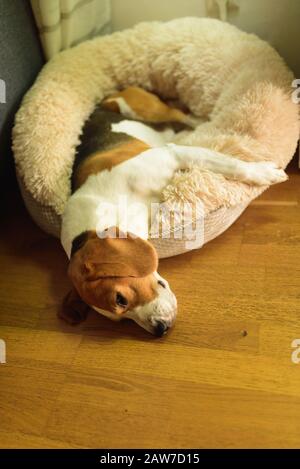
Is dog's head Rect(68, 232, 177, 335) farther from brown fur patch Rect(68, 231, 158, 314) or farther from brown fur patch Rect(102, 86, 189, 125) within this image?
brown fur patch Rect(102, 86, 189, 125)

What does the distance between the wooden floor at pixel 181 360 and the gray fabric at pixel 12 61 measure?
517 millimetres

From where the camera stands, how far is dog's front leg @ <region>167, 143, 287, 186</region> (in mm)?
1817

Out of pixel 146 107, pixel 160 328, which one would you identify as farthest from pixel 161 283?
pixel 146 107

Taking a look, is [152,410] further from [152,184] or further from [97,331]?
[152,184]

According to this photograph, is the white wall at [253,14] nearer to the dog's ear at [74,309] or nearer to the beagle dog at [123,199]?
the beagle dog at [123,199]

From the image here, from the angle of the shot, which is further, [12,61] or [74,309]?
[12,61]

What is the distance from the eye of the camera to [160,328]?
5.32 ft

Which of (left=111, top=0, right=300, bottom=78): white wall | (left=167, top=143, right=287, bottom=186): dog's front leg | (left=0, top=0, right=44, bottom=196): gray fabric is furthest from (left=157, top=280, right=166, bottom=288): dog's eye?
(left=111, top=0, right=300, bottom=78): white wall

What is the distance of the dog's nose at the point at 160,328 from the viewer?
161cm

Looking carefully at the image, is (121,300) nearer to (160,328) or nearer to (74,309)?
(160,328)

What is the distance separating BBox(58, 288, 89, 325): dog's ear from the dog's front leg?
2.04 feet

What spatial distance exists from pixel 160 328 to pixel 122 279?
0.73ft

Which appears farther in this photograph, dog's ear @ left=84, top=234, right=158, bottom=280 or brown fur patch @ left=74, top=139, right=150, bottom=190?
brown fur patch @ left=74, top=139, right=150, bottom=190
